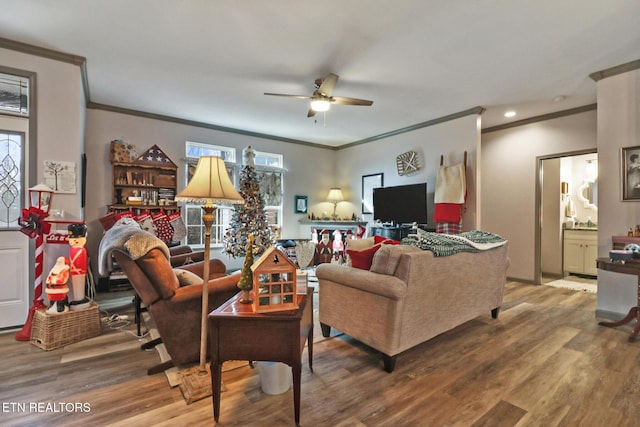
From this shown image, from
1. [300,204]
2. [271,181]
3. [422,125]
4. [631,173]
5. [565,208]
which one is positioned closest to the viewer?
[631,173]

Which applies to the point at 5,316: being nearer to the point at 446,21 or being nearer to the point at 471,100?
the point at 446,21

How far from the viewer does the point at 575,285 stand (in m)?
4.74

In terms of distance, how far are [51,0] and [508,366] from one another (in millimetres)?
4405

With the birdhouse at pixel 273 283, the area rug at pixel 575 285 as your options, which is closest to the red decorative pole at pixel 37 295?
the birdhouse at pixel 273 283

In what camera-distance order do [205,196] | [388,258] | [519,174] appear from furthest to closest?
[519,174] < [388,258] < [205,196]

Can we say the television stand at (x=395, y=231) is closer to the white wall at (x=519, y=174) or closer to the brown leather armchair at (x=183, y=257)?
the white wall at (x=519, y=174)

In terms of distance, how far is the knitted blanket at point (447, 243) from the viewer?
2.30 meters

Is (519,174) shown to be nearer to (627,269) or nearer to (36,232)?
(627,269)

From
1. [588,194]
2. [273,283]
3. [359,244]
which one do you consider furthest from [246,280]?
[588,194]

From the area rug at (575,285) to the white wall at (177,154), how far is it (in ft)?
15.0

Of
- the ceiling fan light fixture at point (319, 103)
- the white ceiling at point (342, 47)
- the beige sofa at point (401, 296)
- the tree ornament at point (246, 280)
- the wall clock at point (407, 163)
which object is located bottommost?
the beige sofa at point (401, 296)

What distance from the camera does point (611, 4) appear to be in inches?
88.0

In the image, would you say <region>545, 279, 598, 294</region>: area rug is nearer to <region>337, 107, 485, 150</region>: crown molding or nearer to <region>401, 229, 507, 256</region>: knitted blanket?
<region>401, 229, 507, 256</region>: knitted blanket

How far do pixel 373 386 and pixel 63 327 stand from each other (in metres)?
2.57
